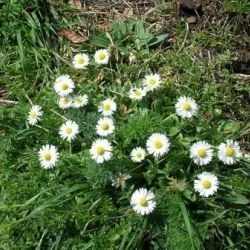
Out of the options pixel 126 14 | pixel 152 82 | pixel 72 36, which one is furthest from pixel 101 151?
pixel 126 14

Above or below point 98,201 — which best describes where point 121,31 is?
above

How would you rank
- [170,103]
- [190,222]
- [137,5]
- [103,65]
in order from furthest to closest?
[137,5], [103,65], [170,103], [190,222]

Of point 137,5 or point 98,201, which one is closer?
point 98,201

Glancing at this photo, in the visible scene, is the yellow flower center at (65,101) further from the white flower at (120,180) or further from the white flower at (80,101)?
the white flower at (120,180)

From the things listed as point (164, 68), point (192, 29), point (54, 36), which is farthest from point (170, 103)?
point (54, 36)

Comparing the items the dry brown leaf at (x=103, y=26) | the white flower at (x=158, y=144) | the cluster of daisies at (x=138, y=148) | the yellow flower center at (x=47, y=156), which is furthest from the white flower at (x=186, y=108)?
the dry brown leaf at (x=103, y=26)

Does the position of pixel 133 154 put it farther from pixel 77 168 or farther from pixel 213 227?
pixel 213 227

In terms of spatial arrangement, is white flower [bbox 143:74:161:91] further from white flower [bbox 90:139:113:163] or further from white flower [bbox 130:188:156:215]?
white flower [bbox 130:188:156:215]
